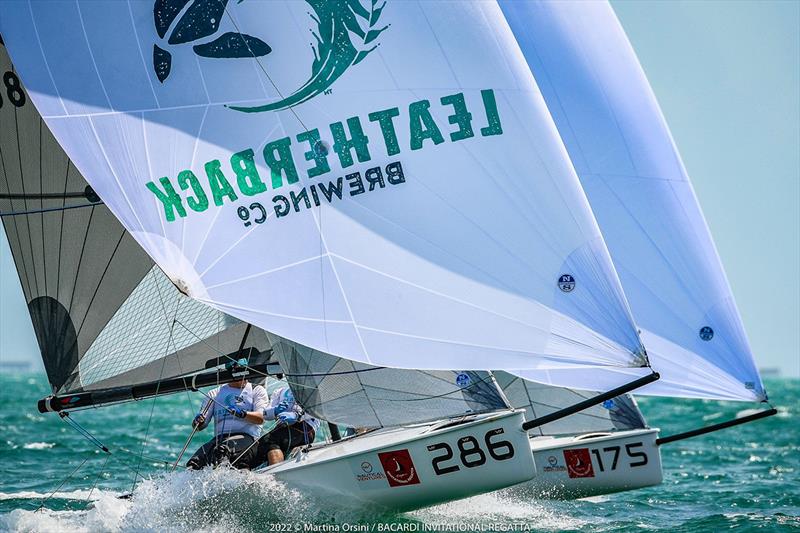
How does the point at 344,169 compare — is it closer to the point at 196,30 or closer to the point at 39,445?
the point at 196,30

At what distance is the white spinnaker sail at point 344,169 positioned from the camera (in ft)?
21.5

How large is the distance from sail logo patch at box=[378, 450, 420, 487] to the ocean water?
1.33 feet

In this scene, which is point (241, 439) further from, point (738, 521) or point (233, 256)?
point (738, 521)

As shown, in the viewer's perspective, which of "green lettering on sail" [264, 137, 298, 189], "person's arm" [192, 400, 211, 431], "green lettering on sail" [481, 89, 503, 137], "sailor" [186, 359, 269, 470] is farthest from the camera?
"person's arm" [192, 400, 211, 431]

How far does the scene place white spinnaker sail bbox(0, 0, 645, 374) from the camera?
656cm

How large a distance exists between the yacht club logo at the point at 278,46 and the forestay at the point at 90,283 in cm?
204

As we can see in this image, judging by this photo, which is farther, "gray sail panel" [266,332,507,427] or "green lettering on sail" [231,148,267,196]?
"gray sail panel" [266,332,507,427]

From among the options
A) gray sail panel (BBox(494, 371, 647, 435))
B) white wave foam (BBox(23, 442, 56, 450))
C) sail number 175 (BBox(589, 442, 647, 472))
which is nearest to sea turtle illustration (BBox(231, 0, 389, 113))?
gray sail panel (BBox(494, 371, 647, 435))

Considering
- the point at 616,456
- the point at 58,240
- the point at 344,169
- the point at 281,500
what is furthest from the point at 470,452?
the point at 58,240

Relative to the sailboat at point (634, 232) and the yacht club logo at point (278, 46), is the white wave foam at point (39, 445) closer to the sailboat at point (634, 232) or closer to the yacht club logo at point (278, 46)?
the sailboat at point (634, 232)

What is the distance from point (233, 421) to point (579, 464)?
3.09 m

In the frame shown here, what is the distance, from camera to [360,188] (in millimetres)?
6910

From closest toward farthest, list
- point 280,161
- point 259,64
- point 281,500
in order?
point 280,161
point 259,64
point 281,500

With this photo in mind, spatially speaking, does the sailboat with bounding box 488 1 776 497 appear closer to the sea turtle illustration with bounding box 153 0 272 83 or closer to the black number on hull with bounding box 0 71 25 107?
the sea turtle illustration with bounding box 153 0 272 83
